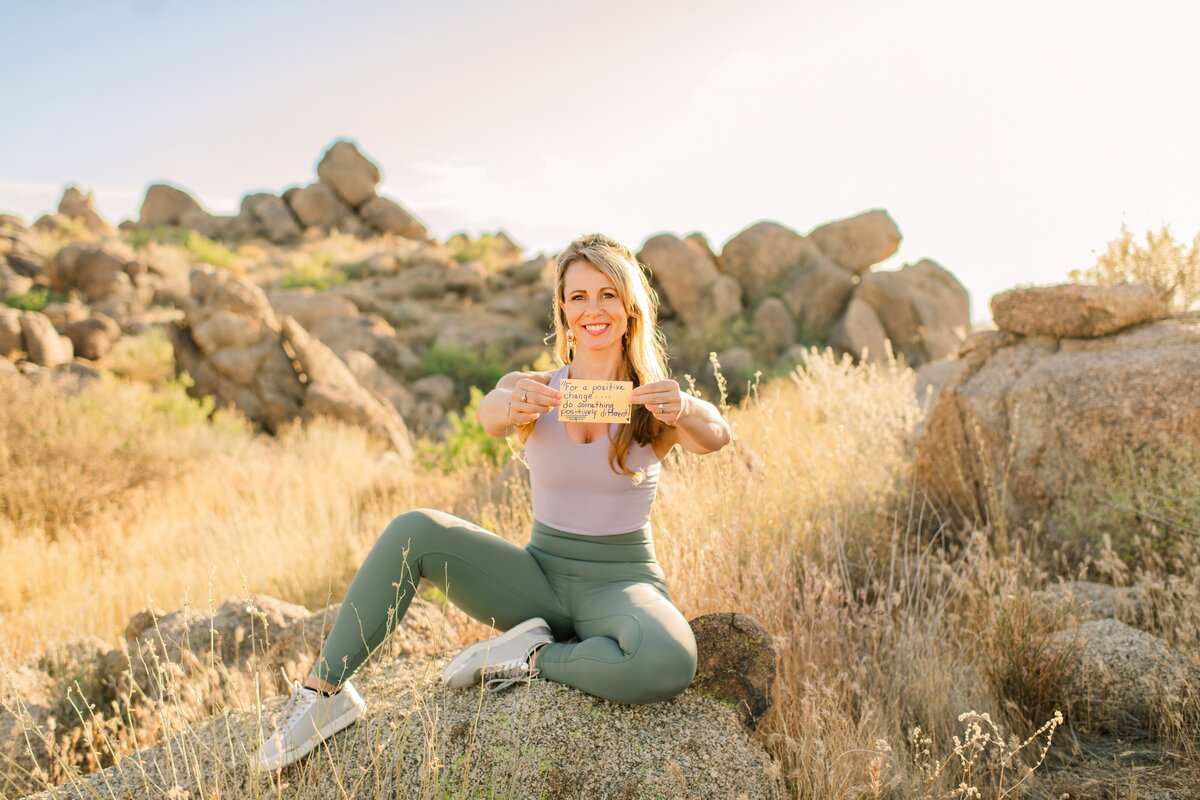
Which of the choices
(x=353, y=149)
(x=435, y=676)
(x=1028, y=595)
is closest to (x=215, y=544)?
(x=435, y=676)

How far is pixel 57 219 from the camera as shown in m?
25.2

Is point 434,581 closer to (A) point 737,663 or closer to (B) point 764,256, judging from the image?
(A) point 737,663

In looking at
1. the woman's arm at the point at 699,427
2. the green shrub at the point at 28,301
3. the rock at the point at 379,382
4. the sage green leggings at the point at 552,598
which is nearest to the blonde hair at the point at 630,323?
the woman's arm at the point at 699,427

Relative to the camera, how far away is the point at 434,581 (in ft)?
9.21

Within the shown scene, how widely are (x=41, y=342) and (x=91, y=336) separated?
1219 mm

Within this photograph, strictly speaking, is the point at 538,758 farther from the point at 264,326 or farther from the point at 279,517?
the point at 264,326

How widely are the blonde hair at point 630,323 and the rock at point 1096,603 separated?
2.07 metres

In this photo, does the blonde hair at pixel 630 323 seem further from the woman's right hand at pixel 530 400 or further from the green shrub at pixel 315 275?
the green shrub at pixel 315 275

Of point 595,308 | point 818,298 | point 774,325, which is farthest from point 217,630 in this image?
point 818,298

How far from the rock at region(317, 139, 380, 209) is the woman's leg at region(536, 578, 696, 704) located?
33234mm

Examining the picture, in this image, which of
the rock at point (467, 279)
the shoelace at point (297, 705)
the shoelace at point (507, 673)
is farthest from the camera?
the rock at point (467, 279)

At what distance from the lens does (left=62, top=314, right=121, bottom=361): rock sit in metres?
13.3

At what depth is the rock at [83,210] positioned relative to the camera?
29.1 metres

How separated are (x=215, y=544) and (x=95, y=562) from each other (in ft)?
2.51
